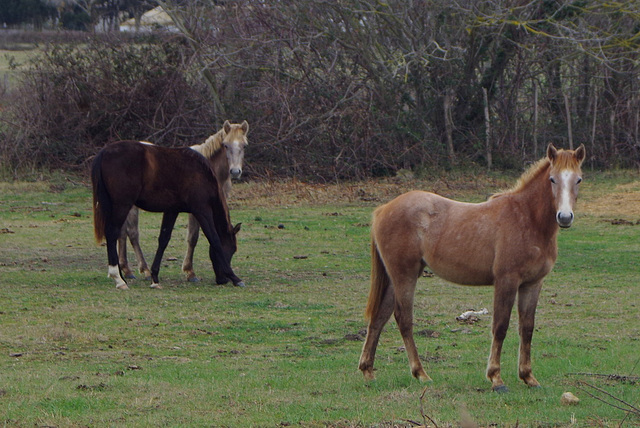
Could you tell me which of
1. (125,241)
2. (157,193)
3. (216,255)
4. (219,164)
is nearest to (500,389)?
(216,255)

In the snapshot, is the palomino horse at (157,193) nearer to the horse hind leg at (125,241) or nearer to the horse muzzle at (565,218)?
the horse hind leg at (125,241)

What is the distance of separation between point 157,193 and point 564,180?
6002 mm

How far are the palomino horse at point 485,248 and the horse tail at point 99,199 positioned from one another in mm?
5123

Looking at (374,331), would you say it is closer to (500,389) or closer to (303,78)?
(500,389)

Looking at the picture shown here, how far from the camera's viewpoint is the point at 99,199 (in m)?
10.1

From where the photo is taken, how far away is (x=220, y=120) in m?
20.5

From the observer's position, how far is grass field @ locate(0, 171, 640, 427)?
505 cm

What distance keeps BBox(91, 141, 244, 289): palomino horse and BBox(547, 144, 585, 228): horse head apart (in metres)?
5.41

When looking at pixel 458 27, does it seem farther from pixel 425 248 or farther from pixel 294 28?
pixel 425 248

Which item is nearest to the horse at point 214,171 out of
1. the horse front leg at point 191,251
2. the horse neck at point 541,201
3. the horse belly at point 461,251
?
the horse front leg at point 191,251

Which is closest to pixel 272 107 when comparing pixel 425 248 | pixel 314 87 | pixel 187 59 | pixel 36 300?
pixel 314 87

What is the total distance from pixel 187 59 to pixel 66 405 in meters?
16.9

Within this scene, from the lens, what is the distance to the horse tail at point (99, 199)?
10.1 m

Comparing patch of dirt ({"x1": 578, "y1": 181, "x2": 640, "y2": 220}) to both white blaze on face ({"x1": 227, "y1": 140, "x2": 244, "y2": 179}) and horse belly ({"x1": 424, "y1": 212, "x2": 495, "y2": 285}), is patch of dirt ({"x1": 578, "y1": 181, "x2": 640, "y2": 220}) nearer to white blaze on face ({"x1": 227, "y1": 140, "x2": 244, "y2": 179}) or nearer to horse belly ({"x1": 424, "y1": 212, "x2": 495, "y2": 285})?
white blaze on face ({"x1": 227, "y1": 140, "x2": 244, "y2": 179})
